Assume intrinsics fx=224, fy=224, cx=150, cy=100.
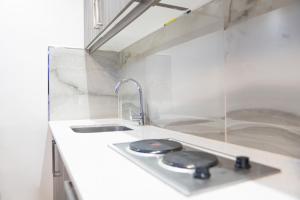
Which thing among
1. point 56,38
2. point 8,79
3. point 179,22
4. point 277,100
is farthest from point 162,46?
point 8,79

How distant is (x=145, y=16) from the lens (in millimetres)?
1083

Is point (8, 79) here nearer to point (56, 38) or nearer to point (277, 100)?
point (56, 38)

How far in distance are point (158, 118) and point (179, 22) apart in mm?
613

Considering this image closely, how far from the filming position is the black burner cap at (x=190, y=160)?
608mm

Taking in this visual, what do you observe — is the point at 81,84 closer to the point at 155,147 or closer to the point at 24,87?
the point at 24,87

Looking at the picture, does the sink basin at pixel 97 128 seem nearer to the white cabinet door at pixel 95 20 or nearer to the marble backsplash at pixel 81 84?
the marble backsplash at pixel 81 84

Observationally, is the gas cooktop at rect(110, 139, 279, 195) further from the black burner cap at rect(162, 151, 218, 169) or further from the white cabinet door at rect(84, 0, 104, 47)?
the white cabinet door at rect(84, 0, 104, 47)

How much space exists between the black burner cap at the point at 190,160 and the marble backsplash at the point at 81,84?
1435 millimetres

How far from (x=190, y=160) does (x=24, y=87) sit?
5.27 feet

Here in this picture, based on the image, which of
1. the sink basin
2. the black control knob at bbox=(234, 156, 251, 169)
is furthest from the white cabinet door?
the black control knob at bbox=(234, 156, 251, 169)

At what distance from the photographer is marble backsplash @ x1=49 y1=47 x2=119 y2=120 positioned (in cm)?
188

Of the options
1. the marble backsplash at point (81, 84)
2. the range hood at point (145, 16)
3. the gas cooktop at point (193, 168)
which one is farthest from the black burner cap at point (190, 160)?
the marble backsplash at point (81, 84)

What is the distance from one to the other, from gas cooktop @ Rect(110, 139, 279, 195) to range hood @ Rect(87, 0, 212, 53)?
58 cm

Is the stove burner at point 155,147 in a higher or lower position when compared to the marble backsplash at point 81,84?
lower
